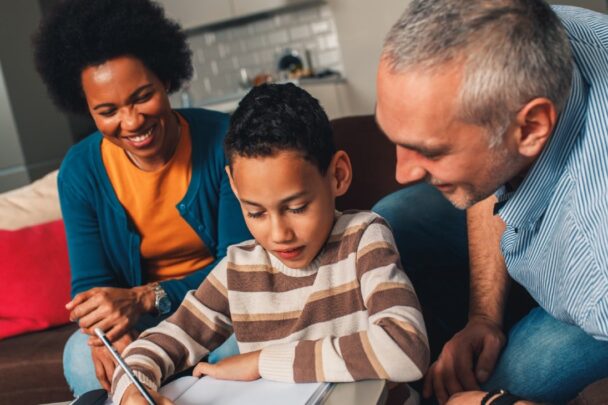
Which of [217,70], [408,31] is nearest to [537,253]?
[408,31]

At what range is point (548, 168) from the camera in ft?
3.44

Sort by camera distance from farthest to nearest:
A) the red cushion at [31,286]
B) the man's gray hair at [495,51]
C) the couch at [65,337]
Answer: the red cushion at [31,286] → the couch at [65,337] → the man's gray hair at [495,51]

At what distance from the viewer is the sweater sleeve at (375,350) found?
1.02 m

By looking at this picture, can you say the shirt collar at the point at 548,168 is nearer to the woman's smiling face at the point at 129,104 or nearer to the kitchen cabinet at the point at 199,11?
the woman's smiling face at the point at 129,104

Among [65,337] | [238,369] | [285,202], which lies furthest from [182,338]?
[65,337]

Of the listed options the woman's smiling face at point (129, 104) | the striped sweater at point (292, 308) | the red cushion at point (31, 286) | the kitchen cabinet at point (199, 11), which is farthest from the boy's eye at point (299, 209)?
the kitchen cabinet at point (199, 11)

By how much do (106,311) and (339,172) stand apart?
616 mm

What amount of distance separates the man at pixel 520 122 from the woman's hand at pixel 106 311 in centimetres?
78

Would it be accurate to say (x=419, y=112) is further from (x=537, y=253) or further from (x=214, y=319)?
(x=214, y=319)

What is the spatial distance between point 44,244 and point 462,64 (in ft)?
5.64

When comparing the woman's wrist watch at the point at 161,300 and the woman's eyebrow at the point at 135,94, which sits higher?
the woman's eyebrow at the point at 135,94

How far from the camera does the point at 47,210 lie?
99.7 inches

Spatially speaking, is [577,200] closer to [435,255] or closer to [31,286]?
[435,255]

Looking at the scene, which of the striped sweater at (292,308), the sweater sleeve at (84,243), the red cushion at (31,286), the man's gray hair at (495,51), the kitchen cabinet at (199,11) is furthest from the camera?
the kitchen cabinet at (199,11)
